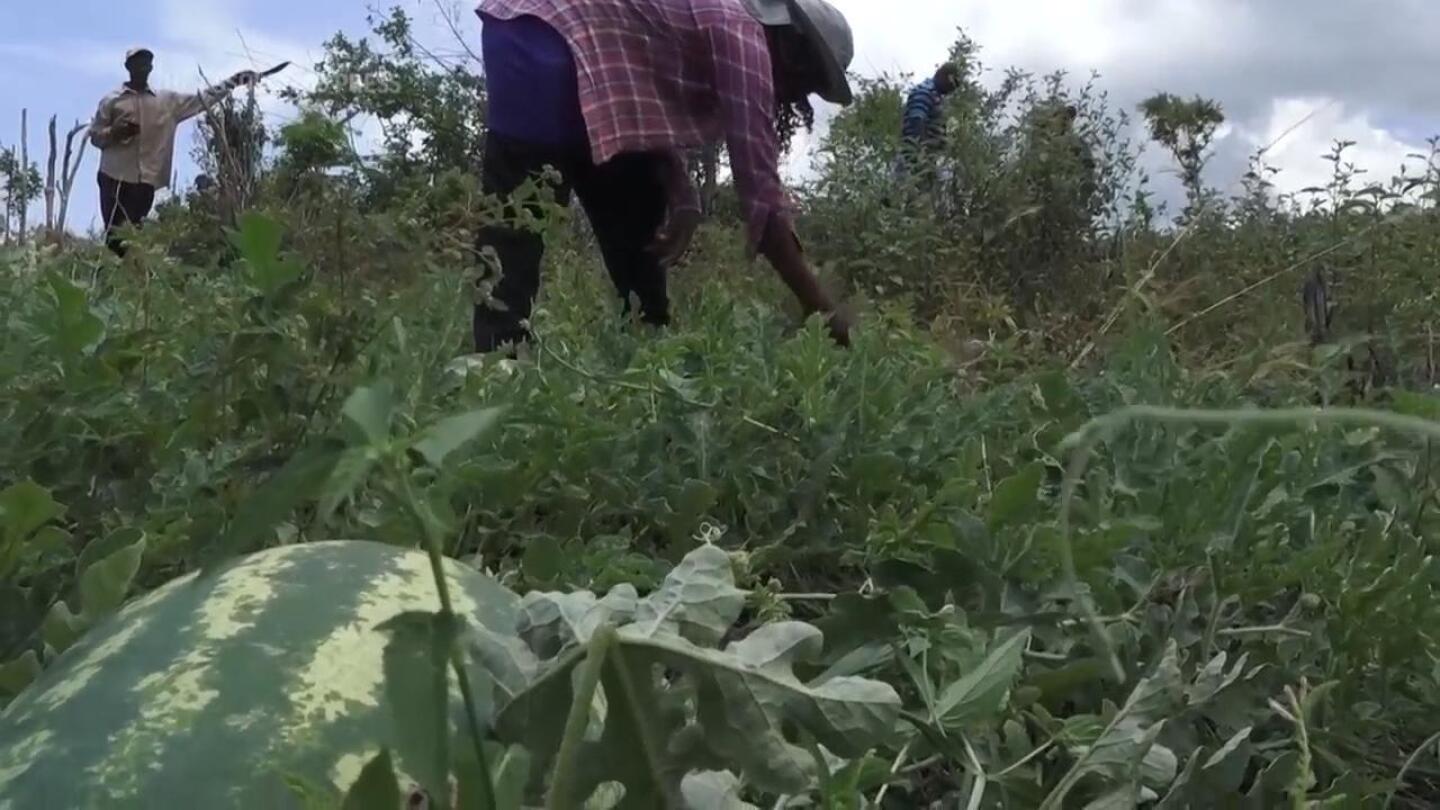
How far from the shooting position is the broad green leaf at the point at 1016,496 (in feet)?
4.18

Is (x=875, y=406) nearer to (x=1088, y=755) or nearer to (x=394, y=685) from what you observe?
(x=1088, y=755)

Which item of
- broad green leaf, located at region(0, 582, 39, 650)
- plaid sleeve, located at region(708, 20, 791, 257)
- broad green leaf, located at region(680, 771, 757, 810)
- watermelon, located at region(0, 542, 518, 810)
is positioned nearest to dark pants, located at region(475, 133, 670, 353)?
plaid sleeve, located at region(708, 20, 791, 257)

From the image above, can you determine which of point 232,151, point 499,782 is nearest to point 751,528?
point 499,782

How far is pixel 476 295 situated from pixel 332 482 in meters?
1.27

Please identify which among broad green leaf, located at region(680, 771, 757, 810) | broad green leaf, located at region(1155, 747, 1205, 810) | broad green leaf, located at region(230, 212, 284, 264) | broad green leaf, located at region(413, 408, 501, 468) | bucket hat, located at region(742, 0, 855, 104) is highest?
bucket hat, located at region(742, 0, 855, 104)

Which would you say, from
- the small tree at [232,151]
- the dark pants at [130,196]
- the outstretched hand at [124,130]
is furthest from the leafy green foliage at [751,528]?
the outstretched hand at [124,130]

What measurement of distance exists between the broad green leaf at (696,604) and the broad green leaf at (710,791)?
0.11m

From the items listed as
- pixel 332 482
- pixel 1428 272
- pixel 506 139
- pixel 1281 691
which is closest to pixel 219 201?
pixel 506 139

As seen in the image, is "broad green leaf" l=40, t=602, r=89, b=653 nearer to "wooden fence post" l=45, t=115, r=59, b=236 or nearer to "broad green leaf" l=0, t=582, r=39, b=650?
"broad green leaf" l=0, t=582, r=39, b=650

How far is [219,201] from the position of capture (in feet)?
18.4

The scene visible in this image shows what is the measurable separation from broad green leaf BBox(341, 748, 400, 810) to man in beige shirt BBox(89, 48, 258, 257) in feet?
30.8

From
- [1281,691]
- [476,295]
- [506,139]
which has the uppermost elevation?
[506,139]

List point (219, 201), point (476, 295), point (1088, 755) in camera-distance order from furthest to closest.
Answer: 1. point (219, 201)
2. point (476, 295)
3. point (1088, 755)

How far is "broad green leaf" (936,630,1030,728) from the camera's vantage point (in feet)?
3.41
